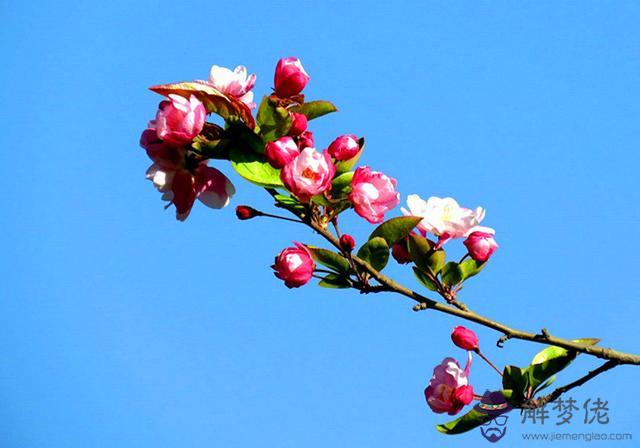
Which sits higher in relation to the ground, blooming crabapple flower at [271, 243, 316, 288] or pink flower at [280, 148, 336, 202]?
pink flower at [280, 148, 336, 202]

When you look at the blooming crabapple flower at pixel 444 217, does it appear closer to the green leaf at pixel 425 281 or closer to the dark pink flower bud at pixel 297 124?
the green leaf at pixel 425 281

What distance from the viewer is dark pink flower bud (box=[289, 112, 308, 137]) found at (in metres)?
1.34

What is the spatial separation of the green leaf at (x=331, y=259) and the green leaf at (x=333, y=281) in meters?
0.01

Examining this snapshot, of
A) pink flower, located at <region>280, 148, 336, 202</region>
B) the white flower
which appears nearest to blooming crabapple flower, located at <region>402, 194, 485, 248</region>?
the white flower

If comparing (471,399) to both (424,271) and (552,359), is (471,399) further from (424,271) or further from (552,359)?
(424,271)

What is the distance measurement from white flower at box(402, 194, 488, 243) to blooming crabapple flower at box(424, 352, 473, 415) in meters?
0.30

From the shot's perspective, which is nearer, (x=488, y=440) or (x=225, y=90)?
(x=225, y=90)

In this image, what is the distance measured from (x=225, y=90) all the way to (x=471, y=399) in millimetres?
816

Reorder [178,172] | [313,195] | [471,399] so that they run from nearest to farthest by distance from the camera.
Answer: [313,195] < [178,172] < [471,399]

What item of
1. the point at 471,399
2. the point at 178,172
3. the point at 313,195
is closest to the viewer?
the point at 313,195

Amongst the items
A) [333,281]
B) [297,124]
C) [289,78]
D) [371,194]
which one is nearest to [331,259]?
[333,281]

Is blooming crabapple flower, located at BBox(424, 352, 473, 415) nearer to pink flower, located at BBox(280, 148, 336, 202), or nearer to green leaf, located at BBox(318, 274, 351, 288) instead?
green leaf, located at BBox(318, 274, 351, 288)

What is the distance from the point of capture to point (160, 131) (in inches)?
49.3

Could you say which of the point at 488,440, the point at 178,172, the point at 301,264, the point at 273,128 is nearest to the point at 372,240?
the point at 301,264
